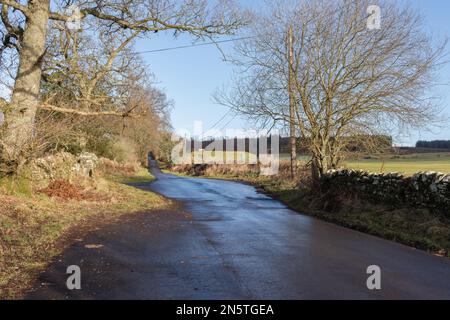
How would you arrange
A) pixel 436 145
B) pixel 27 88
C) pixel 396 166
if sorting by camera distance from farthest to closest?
pixel 436 145
pixel 396 166
pixel 27 88

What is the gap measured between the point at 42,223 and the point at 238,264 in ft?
18.1

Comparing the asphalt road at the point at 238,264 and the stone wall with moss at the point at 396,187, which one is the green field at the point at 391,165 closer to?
the stone wall with moss at the point at 396,187

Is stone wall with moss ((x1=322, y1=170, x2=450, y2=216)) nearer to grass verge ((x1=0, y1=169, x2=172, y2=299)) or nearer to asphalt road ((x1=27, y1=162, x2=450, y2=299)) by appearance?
asphalt road ((x1=27, y1=162, x2=450, y2=299))

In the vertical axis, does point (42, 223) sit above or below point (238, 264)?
above

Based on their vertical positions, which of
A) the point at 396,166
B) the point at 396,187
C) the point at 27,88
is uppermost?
the point at 27,88

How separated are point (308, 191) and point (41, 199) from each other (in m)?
11.0

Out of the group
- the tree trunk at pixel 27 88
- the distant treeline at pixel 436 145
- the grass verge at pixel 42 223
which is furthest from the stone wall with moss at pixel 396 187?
the distant treeline at pixel 436 145

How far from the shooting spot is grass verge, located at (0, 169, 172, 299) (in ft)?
21.7

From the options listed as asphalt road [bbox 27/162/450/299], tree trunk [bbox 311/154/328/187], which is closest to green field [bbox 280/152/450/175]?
tree trunk [bbox 311/154/328/187]

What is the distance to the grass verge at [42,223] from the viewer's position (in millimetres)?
6628

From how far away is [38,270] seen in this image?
672cm

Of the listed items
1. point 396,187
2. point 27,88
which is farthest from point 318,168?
point 27,88

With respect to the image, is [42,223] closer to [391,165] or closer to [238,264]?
[238,264]

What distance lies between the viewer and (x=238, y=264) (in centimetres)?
746
